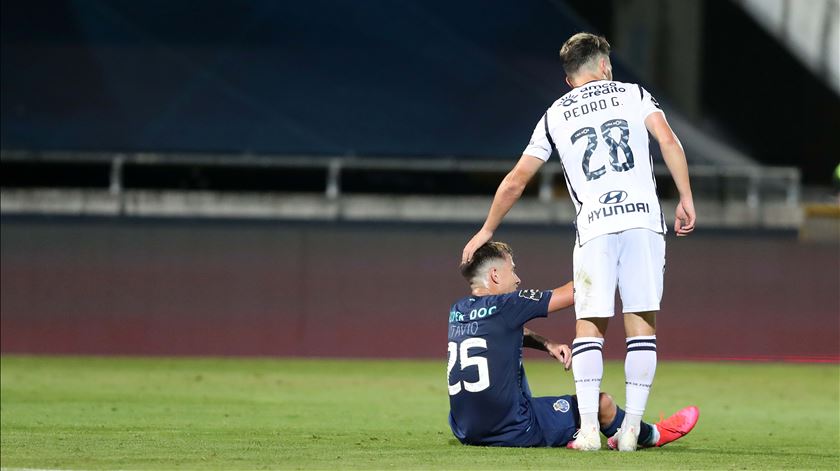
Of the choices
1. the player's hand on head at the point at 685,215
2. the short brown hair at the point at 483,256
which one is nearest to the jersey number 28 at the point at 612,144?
the player's hand on head at the point at 685,215

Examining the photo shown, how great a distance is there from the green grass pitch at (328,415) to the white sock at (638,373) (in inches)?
7.4

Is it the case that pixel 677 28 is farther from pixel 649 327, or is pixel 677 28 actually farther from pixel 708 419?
pixel 649 327

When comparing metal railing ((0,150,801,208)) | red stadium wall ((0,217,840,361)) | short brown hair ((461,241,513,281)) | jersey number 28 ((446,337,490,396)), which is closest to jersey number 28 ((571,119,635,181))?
short brown hair ((461,241,513,281))

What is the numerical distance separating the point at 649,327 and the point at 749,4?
1551 cm

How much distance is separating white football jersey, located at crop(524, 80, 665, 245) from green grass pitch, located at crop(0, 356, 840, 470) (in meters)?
1.06

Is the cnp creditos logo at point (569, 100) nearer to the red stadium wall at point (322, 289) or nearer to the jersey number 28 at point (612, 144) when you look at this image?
the jersey number 28 at point (612, 144)

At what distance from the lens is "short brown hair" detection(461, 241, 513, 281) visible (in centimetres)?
661

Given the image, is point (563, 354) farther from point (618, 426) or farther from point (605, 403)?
point (618, 426)

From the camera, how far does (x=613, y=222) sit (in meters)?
6.53

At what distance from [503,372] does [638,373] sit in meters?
0.64

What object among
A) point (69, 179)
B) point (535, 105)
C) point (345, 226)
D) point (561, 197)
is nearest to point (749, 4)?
point (535, 105)

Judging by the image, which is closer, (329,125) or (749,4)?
(329,125)

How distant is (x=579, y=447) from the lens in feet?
21.3

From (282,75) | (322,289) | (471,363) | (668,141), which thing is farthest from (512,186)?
(282,75)
